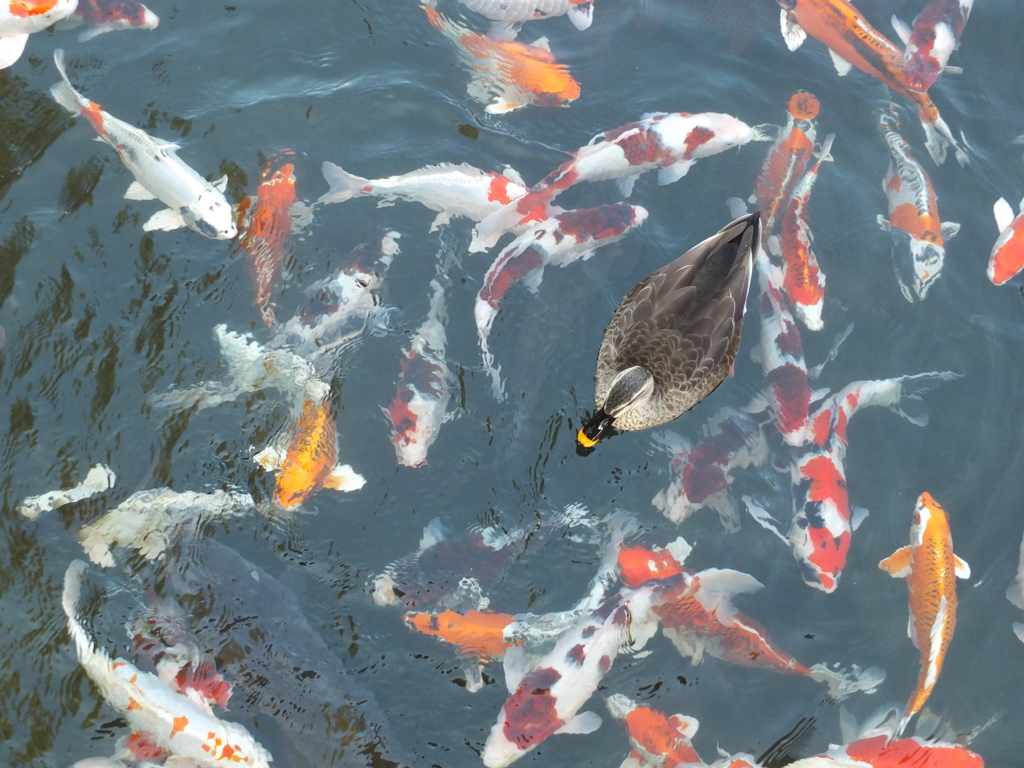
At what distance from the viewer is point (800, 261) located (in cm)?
650

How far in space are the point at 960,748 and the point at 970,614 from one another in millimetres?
885

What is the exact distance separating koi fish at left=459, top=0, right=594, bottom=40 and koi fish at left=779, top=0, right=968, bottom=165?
1.81 meters

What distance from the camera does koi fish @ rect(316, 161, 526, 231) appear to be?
6461 millimetres

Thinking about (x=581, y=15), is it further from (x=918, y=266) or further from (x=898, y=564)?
(x=898, y=564)

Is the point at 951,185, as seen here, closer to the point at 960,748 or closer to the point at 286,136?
the point at 960,748

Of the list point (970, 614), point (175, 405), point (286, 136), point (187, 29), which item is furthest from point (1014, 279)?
point (187, 29)

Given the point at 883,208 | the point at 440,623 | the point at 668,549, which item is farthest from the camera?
the point at 883,208

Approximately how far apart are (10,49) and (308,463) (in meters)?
4.20

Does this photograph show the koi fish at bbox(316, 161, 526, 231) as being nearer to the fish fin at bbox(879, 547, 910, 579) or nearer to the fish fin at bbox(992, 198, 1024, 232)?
the fish fin at bbox(879, 547, 910, 579)

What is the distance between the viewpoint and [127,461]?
18.9ft

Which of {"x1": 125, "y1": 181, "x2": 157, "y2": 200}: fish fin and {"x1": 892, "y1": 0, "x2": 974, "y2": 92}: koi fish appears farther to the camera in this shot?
{"x1": 892, "y1": 0, "x2": 974, "y2": 92}: koi fish

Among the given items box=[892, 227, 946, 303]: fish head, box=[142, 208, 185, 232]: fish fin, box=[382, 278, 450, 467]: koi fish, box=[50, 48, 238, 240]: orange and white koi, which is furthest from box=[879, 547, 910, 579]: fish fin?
box=[142, 208, 185, 232]: fish fin

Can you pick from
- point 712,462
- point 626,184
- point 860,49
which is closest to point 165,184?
point 626,184

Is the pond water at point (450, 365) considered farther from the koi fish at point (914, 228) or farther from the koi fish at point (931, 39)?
the koi fish at point (931, 39)
